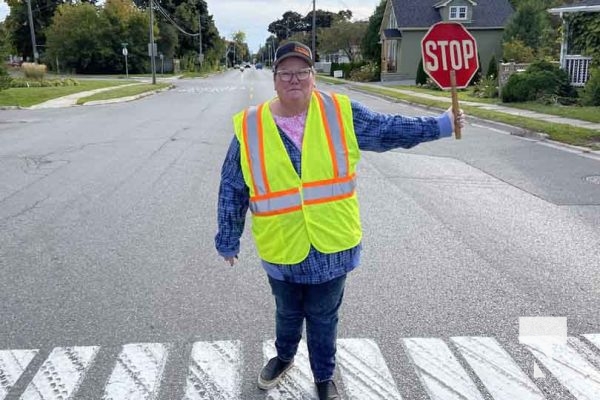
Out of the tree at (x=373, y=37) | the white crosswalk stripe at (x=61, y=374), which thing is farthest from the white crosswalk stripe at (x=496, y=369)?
the tree at (x=373, y=37)

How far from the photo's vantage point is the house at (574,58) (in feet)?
71.3

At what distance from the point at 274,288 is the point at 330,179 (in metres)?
0.69

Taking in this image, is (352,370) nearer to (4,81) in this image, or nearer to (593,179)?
(593,179)

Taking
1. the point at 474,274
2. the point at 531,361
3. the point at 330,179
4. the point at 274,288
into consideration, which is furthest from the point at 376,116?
the point at 474,274

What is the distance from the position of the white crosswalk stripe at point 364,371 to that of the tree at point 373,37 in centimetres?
5464

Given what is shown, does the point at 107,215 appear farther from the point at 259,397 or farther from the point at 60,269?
the point at 259,397

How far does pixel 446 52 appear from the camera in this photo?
3582 millimetres

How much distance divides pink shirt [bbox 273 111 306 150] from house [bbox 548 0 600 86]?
848 inches

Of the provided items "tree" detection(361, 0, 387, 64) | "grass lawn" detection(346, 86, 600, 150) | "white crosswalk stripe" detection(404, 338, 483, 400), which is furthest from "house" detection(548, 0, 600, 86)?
"tree" detection(361, 0, 387, 64)

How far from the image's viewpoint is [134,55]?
6756 centimetres

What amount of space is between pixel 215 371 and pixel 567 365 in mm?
2066

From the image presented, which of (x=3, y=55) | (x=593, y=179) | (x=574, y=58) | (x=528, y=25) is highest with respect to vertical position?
(x=528, y=25)

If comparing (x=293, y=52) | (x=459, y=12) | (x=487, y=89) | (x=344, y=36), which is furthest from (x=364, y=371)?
(x=344, y=36)

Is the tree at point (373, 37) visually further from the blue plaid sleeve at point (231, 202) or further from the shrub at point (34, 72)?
the blue plaid sleeve at point (231, 202)
